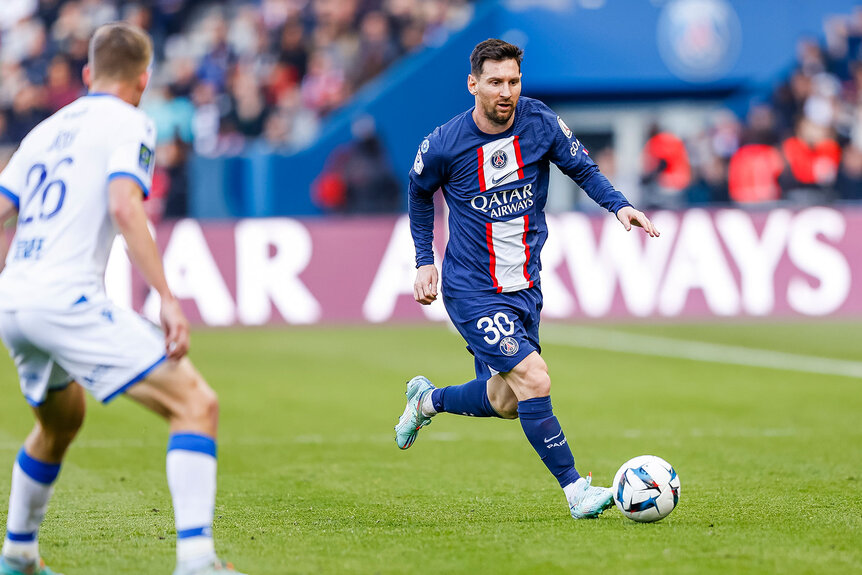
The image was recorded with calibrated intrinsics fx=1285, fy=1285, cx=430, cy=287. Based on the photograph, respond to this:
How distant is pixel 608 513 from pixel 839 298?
447 inches

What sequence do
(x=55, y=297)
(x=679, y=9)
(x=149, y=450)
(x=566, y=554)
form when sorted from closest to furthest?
1. (x=55, y=297)
2. (x=566, y=554)
3. (x=149, y=450)
4. (x=679, y=9)

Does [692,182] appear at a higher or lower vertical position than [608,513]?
higher

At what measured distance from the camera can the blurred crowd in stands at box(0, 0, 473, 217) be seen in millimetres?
20125

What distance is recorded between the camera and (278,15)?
858 inches

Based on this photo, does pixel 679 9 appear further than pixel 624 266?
Yes

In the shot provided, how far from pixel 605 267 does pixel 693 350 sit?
8.88ft

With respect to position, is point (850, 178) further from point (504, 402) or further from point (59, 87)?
point (504, 402)

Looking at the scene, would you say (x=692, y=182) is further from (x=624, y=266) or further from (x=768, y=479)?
(x=768, y=479)

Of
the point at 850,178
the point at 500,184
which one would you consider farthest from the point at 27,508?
the point at 850,178

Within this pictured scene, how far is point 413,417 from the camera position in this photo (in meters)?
6.85

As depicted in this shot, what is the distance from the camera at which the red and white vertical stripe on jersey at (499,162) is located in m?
6.13

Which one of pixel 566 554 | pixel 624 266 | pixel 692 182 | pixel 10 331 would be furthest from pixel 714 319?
pixel 10 331

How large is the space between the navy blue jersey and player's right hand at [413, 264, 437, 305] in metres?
0.11

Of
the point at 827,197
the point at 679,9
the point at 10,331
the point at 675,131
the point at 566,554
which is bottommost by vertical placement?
the point at 566,554
